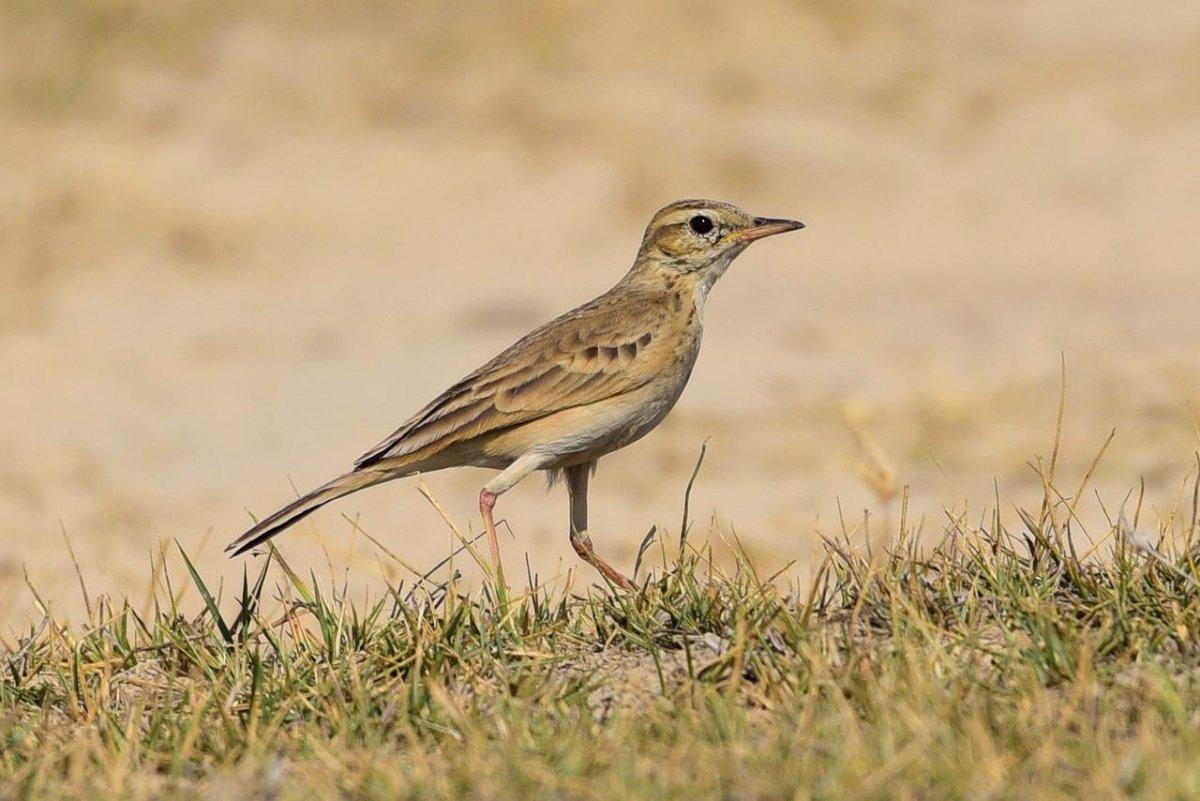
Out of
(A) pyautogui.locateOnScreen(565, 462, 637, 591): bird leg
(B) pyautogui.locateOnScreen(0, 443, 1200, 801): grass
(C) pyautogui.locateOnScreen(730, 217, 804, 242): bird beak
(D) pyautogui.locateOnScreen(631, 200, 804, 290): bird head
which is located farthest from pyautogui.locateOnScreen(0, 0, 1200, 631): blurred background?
(B) pyautogui.locateOnScreen(0, 443, 1200, 801): grass

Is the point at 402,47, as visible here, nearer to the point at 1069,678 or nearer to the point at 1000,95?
the point at 1000,95

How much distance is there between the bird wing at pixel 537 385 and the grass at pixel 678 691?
66cm

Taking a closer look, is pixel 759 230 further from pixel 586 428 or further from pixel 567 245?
pixel 567 245

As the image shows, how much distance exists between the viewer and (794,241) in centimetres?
1419

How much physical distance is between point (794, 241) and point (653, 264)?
7958mm

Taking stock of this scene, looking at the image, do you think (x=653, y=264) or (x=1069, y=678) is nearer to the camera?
(x=1069, y=678)

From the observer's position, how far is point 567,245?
46.4ft

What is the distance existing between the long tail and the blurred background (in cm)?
200

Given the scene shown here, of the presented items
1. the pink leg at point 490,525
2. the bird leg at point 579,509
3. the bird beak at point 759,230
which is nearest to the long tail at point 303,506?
the pink leg at point 490,525

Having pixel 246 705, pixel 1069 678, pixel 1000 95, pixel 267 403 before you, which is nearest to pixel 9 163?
pixel 267 403

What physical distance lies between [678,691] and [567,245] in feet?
33.3

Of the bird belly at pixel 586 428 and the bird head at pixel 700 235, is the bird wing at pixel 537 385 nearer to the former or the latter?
the bird belly at pixel 586 428

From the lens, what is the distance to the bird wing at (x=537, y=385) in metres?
5.68

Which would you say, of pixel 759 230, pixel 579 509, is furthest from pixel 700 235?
pixel 579 509
